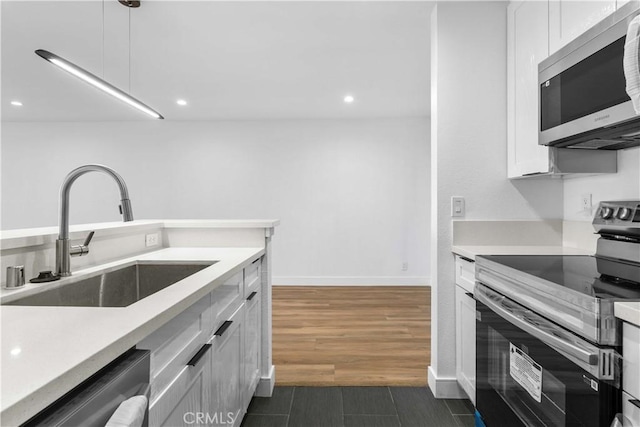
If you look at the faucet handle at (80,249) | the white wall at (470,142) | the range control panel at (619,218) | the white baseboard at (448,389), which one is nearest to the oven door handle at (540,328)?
the range control panel at (619,218)

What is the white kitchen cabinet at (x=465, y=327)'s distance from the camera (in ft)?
6.27

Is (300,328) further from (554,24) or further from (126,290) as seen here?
(554,24)

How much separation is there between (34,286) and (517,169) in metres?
2.34

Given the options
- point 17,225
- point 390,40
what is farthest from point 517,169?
point 17,225

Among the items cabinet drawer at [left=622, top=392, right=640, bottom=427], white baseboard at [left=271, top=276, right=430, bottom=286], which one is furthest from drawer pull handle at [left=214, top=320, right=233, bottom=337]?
white baseboard at [left=271, top=276, right=430, bottom=286]

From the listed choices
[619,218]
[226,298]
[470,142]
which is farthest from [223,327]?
[470,142]

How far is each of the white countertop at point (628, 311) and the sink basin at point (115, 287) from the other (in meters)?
1.53

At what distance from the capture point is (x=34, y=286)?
3.79 feet

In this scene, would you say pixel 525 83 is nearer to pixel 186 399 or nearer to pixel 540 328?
pixel 540 328

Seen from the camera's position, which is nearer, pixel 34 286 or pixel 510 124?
pixel 34 286

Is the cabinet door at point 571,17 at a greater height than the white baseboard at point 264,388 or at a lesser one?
greater

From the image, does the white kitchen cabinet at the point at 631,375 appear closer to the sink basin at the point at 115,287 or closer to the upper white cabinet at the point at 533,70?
the upper white cabinet at the point at 533,70

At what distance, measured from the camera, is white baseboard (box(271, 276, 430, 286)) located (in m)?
5.28

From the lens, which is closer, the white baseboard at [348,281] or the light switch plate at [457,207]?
the light switch plate at [457,207]
